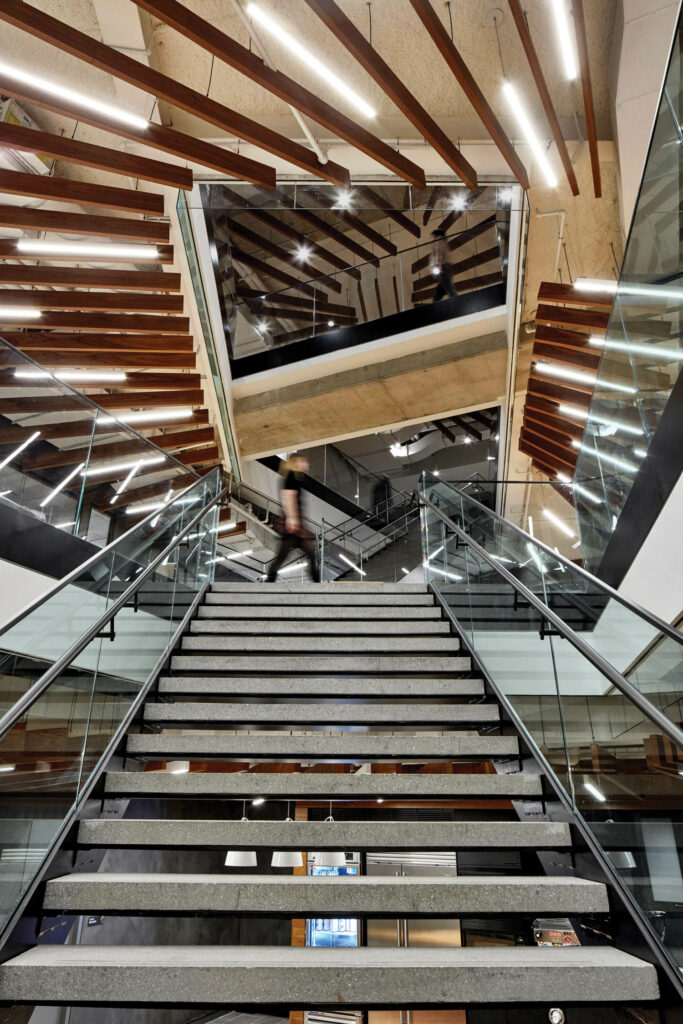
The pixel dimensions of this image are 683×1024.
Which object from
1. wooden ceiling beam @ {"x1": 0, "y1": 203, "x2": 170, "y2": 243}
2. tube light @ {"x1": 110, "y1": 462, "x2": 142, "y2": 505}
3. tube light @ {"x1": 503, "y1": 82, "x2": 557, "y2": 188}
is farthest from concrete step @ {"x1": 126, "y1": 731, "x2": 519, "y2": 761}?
wooden ceiling beam @ {"x1": 0, "y1": 203, "x2": 170, "y2": 243}

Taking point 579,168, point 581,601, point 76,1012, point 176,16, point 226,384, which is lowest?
point 76,1012

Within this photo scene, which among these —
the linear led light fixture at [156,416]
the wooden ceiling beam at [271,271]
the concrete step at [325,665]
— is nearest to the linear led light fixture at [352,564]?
the linear led light fixture at [156,416]

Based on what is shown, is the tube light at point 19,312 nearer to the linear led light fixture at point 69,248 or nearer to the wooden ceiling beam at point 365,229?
the linear led light fixture at point 69,248

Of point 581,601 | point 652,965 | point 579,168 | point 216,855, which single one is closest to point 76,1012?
point 216,855

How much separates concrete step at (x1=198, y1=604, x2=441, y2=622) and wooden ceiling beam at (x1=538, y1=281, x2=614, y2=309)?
382 centimetres

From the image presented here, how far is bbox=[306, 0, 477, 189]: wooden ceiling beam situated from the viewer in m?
4.08

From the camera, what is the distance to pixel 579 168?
698 cm

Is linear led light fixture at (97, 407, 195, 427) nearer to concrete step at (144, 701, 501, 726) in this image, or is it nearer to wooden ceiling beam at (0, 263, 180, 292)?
wooden ceiling beam at (0, 263, 180, 292)

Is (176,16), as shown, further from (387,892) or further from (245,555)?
(245,555)

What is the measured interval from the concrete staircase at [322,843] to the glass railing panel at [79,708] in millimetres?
134

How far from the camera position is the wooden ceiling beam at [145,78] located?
156 inches

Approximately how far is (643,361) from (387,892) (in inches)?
126

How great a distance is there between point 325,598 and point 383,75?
376 cm

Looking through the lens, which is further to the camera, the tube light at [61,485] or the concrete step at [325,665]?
the tube light at [61,485]
